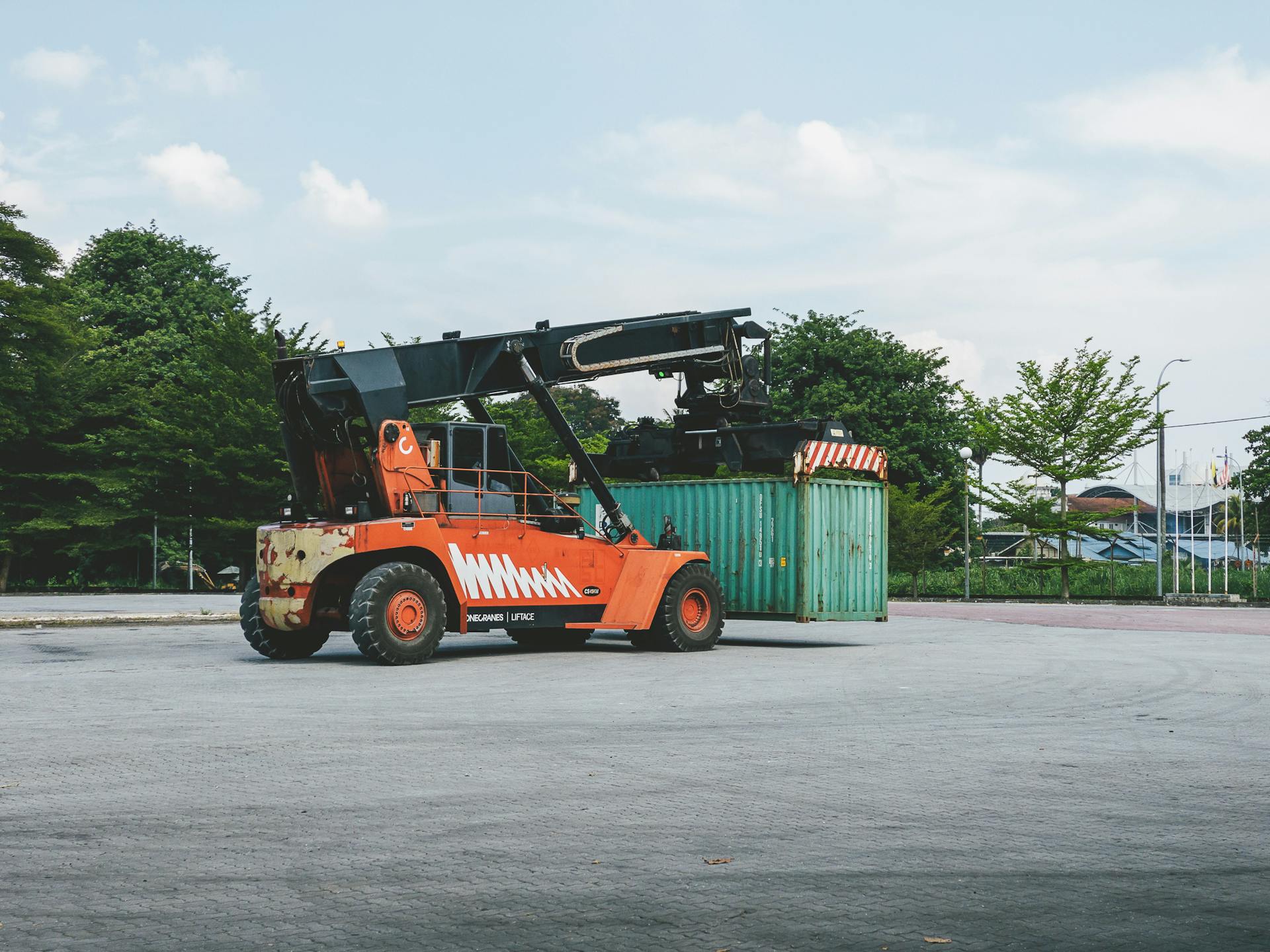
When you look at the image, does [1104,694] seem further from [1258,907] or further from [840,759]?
[1258,907]

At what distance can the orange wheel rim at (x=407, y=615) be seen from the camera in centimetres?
1530

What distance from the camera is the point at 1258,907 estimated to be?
16.9ft

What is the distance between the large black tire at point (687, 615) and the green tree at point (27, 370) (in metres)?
32.9

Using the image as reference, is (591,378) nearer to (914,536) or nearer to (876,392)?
(914,536)

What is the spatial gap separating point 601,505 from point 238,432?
28.2 metres

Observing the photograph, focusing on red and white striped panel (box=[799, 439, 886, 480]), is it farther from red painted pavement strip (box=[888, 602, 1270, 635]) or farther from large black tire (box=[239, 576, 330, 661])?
red painted pavement strip (box=[888, 602, 1270, 635])

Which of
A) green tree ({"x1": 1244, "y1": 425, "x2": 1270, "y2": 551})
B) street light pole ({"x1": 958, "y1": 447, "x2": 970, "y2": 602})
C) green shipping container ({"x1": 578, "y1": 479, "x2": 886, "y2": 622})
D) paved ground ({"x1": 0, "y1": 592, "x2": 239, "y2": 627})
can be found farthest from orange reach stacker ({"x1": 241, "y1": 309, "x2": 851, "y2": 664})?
green tree ({"x1": 1244, "y1": 425, "x2": 1270, "y2": 551})

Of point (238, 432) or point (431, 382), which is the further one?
point (238, 432)

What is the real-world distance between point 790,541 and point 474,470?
17.9 ft

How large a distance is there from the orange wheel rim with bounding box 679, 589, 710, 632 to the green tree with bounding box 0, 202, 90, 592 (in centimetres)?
3299

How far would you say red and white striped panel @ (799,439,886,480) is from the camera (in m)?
19.4

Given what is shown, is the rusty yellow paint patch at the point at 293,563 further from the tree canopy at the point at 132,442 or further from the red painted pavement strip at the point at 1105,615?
the tree canopy at the point at 132,442

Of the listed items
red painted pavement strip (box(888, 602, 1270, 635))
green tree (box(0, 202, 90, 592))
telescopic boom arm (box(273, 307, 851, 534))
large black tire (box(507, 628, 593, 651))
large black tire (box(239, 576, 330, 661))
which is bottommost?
red painted pavement strip (box(888, 602, 1270, 635))

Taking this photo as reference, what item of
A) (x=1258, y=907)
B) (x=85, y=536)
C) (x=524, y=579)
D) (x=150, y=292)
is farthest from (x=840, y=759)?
(x=150, y=292)
